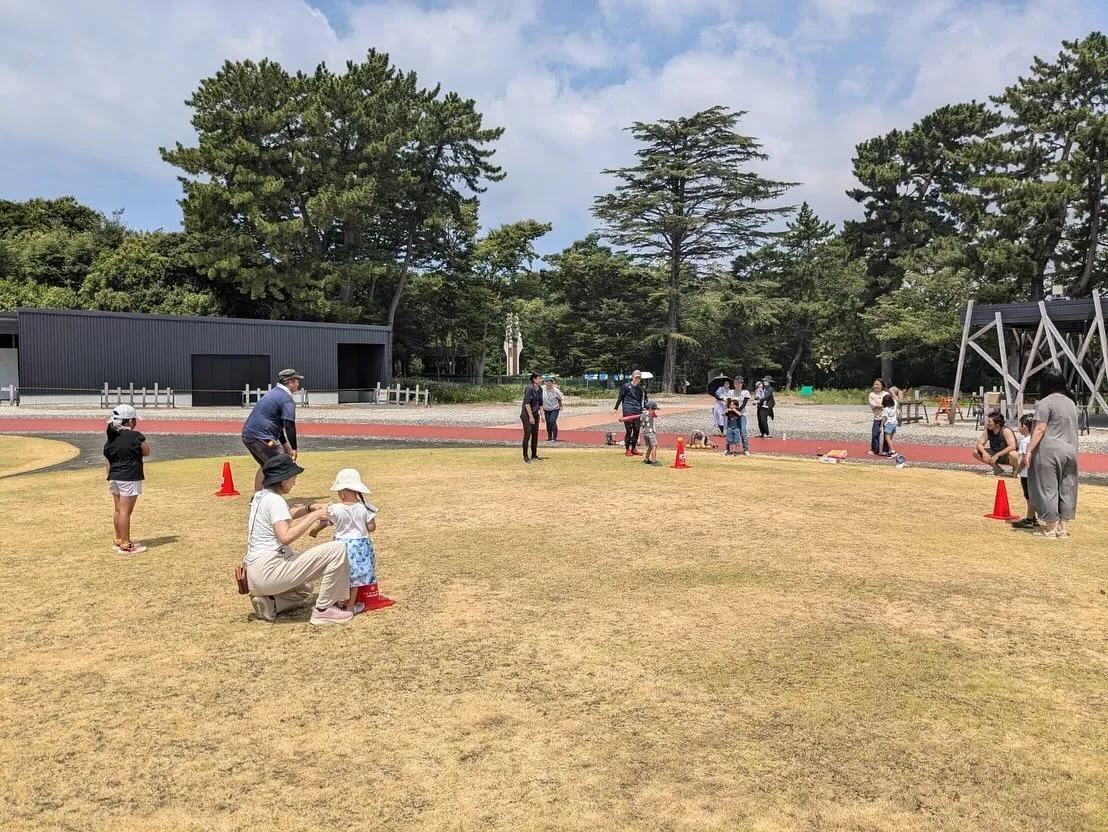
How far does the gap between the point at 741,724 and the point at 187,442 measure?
61.9 ft

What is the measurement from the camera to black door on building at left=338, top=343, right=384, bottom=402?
4300 centimetres

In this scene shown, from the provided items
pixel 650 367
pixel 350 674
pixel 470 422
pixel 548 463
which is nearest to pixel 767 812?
pixel 350 674

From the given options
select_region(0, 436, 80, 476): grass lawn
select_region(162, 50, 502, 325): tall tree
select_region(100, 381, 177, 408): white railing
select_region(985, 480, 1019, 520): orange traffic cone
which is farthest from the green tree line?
select_region(985, 480, 1019, 520): orange traffic cone

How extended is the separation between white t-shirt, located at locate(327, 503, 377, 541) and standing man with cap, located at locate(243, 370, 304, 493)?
356 cm

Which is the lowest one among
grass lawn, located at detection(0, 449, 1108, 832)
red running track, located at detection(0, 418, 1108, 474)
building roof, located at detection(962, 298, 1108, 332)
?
grass lawn, located at detection(0, 449, 1108, 832)

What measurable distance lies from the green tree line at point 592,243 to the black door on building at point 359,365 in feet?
12.0

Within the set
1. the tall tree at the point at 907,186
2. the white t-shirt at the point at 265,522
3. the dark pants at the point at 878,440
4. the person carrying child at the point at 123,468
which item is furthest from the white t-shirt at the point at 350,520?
the tall tree at the point at 907,186

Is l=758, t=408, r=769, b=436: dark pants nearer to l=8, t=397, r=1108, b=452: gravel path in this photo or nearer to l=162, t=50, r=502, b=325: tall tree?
l=8, t=397, r=1108, b=452: gravel path

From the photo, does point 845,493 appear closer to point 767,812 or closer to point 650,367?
point 767,812

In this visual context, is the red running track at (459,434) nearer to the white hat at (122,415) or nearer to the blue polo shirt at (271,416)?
Result: the blue polo shirt at (271,416)

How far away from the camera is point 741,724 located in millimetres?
4309

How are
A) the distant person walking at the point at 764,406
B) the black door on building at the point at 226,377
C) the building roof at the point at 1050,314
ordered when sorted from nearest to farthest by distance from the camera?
the distant person walking at the point at 764,406
the building roof at the point at 1050,314
the black door on building at the point at 226,377

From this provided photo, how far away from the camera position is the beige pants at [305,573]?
19.1 feet

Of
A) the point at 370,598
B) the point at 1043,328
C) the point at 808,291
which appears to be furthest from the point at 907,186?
the point at 370,598
